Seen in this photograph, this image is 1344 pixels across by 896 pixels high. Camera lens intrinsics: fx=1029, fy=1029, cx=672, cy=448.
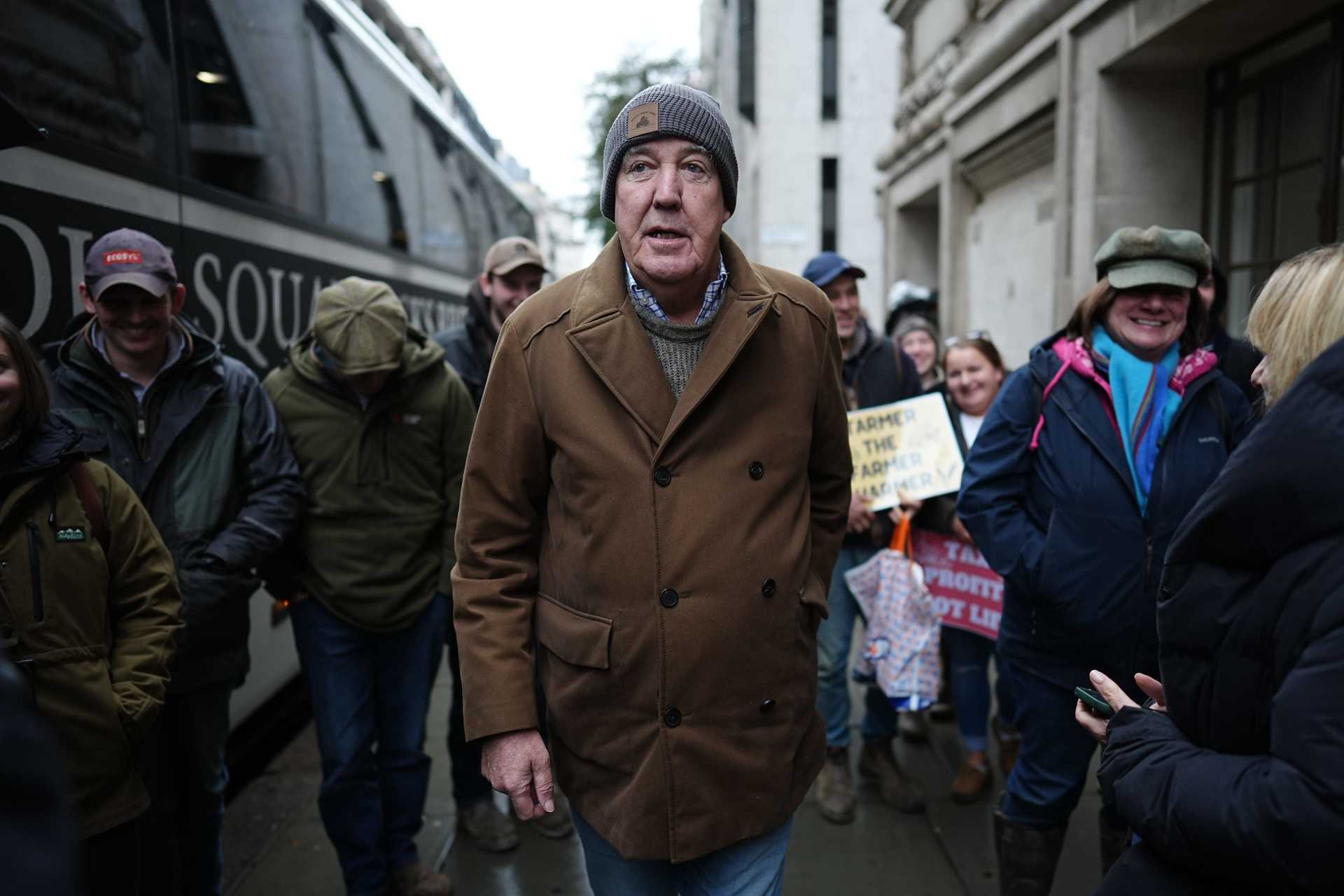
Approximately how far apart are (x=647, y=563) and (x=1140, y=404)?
1.64 m

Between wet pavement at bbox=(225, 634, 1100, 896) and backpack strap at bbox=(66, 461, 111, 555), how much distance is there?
1.82m

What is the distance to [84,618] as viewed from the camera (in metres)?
2.32

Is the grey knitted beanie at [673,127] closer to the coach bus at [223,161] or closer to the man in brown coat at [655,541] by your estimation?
the man in brown coat at [655,541]

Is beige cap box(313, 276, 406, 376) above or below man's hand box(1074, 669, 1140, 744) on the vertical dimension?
above

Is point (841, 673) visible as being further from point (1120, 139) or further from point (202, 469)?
point (1120, 139)

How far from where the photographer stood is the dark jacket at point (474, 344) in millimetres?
4344

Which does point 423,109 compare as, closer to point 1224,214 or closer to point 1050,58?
point 1050,58

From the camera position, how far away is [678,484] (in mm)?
1955

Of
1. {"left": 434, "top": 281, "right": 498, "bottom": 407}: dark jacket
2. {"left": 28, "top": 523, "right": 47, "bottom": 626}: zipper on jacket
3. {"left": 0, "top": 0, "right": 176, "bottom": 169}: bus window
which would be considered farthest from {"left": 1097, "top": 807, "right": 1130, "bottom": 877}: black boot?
{"left": 0, "top": 0, "right": 176, "bottom": 169}: bus window

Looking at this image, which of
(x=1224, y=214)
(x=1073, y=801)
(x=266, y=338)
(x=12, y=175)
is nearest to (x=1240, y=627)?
(x=1073, y=801)

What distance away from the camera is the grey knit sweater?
81.0 inches

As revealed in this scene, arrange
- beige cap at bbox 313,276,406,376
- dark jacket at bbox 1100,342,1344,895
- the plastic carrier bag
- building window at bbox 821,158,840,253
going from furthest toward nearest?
building window at bbox 821,158,840,253
the plastic carrier bag
beige cap at bbox 313,276,406,376
dark jacket at bbox 1100,342,1344,895

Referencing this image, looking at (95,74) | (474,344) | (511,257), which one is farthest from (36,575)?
(511,257)

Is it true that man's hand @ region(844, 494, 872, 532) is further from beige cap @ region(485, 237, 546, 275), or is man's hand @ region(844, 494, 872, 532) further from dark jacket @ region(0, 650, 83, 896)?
dark jacket @ region(0, 650, 83, 896)
